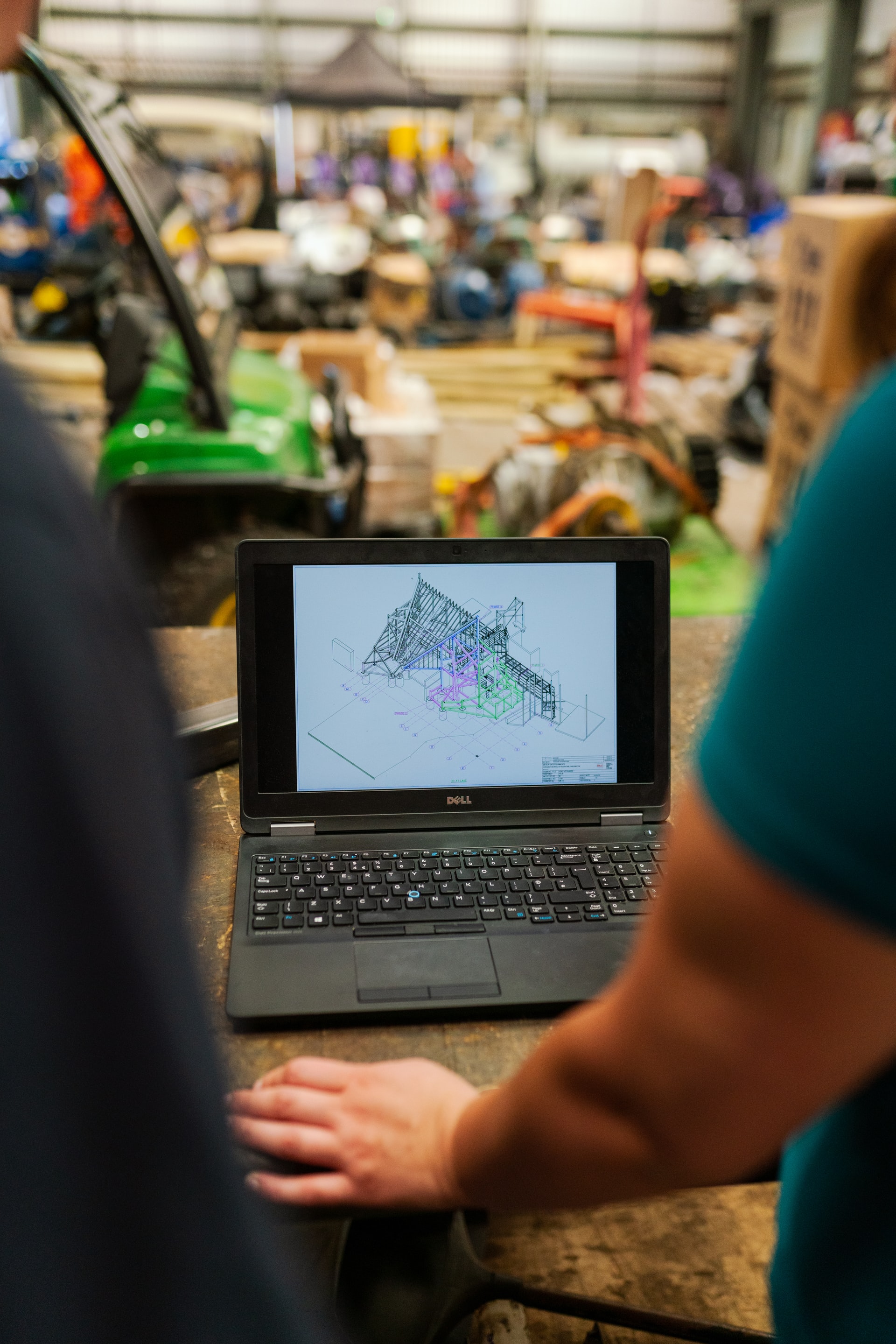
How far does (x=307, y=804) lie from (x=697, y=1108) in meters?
0.65

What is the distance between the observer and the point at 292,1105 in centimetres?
75

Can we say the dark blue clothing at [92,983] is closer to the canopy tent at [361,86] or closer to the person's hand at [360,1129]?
the person's hand at [360,1129]

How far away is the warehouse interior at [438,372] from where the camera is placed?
4.42 feet

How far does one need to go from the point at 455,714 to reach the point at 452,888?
190 millimetres

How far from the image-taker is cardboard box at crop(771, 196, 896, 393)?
3.29 meters

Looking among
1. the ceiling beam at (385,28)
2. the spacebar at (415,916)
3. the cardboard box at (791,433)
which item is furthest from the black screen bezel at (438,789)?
the ceiling beam at (385,28)

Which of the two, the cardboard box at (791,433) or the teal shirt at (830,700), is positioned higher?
the teal shirt at (830,700)

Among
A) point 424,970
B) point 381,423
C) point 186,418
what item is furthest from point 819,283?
point 424,970

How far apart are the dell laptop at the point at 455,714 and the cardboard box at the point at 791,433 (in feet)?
8.69

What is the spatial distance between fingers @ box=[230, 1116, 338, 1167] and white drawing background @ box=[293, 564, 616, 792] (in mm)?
396

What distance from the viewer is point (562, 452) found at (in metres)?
4.51

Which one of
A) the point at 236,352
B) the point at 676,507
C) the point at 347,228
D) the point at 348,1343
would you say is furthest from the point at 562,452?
the point at 347,228

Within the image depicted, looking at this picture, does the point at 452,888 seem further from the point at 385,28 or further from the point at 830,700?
the point at 385,28

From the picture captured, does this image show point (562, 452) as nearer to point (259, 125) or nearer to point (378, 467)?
point (378, 467)
